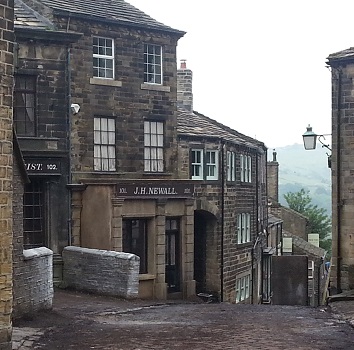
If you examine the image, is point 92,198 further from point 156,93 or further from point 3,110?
point 3,110

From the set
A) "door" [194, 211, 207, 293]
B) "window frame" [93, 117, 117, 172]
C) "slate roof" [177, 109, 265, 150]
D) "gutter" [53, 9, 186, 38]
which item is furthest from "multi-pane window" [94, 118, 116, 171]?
"door" [194, 211, 207, 293]

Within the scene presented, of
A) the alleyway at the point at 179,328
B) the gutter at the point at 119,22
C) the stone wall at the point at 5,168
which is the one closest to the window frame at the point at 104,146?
the gutter at the point at 119,22

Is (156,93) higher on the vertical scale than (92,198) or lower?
higher

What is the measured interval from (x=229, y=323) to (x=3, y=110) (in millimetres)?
6622

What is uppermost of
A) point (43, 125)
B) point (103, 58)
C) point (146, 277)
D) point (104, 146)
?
point (103, 58)

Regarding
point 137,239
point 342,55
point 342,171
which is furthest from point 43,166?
point 342,55

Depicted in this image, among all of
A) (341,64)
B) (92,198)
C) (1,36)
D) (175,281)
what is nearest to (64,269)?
(92,198)

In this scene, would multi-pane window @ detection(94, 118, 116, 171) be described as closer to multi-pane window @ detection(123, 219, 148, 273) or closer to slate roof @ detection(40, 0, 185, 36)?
multi-pane window @ detection(123, 219, 148, 273)

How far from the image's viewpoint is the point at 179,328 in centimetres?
1355

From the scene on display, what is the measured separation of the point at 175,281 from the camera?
25000mm

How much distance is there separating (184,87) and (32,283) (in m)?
19.2

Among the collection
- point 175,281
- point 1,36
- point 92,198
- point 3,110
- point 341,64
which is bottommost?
point 175,281

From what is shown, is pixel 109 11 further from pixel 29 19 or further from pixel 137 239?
pixel 137 239

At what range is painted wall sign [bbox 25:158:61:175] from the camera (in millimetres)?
22380
